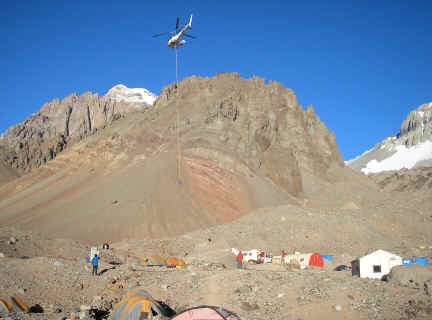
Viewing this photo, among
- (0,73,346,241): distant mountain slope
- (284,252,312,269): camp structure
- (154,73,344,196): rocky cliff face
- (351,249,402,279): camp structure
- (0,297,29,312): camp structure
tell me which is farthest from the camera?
(154,73,344,196): rocky cliff face

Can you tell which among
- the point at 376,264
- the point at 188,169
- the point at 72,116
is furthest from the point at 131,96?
the point at 376,264

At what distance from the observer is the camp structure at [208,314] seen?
12.0 m

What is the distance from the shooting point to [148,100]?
190 meters

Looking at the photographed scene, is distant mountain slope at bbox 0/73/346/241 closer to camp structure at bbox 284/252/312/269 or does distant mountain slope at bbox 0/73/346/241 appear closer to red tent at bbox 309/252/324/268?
camp structure at bbox 284/252/312/269

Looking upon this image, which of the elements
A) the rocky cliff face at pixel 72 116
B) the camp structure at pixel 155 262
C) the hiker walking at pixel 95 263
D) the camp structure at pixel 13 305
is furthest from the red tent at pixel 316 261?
the rocky cliff face at pixel 72 116

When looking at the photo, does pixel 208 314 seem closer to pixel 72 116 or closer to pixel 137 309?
pixel 137 309

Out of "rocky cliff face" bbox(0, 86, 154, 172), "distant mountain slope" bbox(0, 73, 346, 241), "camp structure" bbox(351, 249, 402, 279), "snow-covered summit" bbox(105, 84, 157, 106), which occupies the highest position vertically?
"snow-covered summit" bbox(105, 84, 157, 106)

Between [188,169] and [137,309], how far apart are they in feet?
178

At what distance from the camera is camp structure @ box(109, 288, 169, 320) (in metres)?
14.3


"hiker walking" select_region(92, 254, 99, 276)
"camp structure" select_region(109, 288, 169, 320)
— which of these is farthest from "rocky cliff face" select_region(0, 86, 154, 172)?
"camp structure" select_region(109, 288, 169, 320)

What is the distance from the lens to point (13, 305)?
595 inches

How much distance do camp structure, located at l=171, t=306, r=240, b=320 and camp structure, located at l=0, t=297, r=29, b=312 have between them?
21.4ft

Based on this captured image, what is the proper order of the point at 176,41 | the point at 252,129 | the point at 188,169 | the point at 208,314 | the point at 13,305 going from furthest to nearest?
the point at 252,129 → the point at 188,169 → the point at 176,41 → the point at 13,305 → the point at 208,314

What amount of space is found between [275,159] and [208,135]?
21.0m
